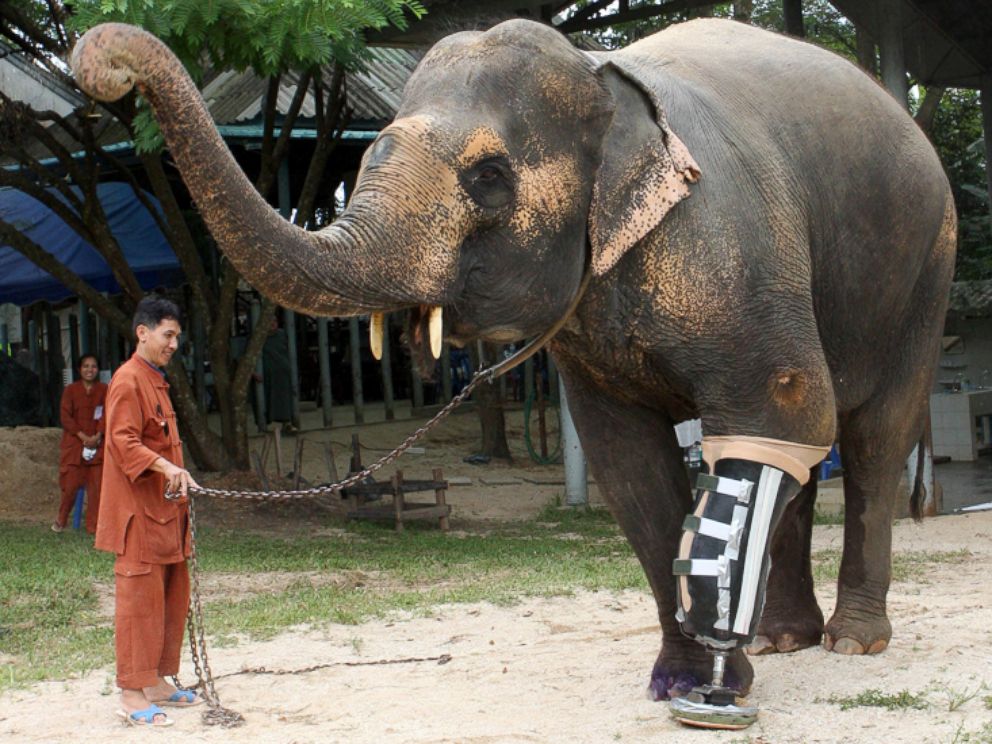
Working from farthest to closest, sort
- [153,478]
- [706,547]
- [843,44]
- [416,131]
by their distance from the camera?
[843,44] → [153,478] → [706,547] → [416,131]

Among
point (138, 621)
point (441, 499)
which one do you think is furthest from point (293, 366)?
point (138, 621)

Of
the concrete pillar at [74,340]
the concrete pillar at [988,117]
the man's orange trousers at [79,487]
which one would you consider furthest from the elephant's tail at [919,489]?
the concrete pillar at [74,340]

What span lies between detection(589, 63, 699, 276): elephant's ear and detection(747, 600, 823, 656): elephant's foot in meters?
2.25

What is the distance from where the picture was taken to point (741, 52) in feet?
16.0

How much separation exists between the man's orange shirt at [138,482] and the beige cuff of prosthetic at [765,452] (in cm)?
208

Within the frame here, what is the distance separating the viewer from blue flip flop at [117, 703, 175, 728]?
502 centimetres

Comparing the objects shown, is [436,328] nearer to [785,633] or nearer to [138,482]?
[138,482]

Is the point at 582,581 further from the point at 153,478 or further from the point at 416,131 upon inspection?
the point at 416,131

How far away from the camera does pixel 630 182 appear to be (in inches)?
161

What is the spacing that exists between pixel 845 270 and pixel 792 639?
172 cm

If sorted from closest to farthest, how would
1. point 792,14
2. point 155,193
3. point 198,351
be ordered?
1. point 792,14
2. point 155,193
3. point 198,351

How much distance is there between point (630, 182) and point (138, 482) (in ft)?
7.44

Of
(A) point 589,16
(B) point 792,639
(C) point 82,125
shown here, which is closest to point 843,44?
(A) point 589,16

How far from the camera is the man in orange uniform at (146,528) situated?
5.09 m
